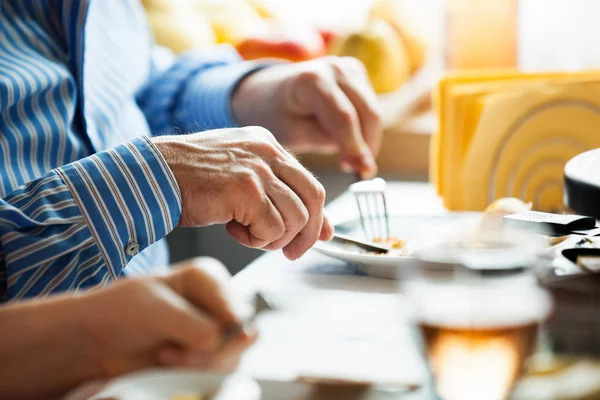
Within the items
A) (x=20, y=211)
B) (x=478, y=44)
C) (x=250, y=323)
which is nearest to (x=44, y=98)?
(x=20, y=211)

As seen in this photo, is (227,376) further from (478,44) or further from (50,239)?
(478,44)

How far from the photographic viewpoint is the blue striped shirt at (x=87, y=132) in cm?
68

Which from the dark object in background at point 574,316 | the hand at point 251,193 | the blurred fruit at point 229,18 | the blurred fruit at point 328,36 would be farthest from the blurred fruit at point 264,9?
the dark object in background at point 574,316

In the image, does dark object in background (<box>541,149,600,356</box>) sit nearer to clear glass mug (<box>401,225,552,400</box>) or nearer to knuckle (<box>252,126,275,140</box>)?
clear glass mug (<box>401,225,552,400</box>)

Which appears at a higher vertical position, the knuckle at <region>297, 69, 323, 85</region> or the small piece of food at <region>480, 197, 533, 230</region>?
the knuckle at <region>297, 69, 323, 85</region>

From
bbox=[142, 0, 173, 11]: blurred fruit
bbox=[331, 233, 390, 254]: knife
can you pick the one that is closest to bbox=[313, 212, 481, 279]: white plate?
bbox=[331, 233, 390, 254]: knife

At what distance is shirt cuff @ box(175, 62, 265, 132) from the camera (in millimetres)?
1262

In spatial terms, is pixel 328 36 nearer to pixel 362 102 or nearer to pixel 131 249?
pixel 362 102

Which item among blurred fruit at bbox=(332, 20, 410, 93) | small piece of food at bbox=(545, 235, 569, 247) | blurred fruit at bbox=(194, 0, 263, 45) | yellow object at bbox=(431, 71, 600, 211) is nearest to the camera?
small piece of food at bbox=(545, 235, 569, 247)

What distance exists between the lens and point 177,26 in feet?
6.17

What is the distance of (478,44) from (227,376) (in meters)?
1.48

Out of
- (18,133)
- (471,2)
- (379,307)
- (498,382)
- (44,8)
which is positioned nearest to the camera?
(498,382)

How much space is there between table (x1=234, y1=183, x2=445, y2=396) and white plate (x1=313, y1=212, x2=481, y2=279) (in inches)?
0.4

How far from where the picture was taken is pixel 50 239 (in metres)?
0.68
